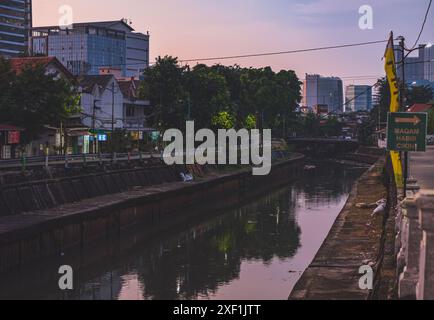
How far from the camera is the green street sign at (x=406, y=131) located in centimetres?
2241

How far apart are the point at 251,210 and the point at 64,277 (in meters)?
29.3

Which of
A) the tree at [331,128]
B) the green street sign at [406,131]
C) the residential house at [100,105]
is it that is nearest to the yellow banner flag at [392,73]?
the green street sign at [406,131]

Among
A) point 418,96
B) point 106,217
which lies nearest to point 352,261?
point 106,217

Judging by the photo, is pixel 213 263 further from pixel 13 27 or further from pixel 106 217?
pixel 13 27

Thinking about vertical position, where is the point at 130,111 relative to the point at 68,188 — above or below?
above

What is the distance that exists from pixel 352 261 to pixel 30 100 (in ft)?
104

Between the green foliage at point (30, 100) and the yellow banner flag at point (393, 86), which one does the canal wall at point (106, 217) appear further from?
the yellow banner flag at point (393, 86)

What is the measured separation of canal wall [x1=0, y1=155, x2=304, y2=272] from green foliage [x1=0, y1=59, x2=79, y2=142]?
7.32 meters

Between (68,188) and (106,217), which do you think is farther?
(68,188)

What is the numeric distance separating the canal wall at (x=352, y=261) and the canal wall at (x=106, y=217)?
13.3 m

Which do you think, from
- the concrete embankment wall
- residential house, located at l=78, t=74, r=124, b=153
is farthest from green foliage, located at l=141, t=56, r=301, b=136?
the concrete embankment wall

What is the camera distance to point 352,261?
979 inches

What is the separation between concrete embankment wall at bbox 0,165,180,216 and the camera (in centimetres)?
3450

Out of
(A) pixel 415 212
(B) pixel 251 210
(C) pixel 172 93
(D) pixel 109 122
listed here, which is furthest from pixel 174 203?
(A) pixel 415 212
